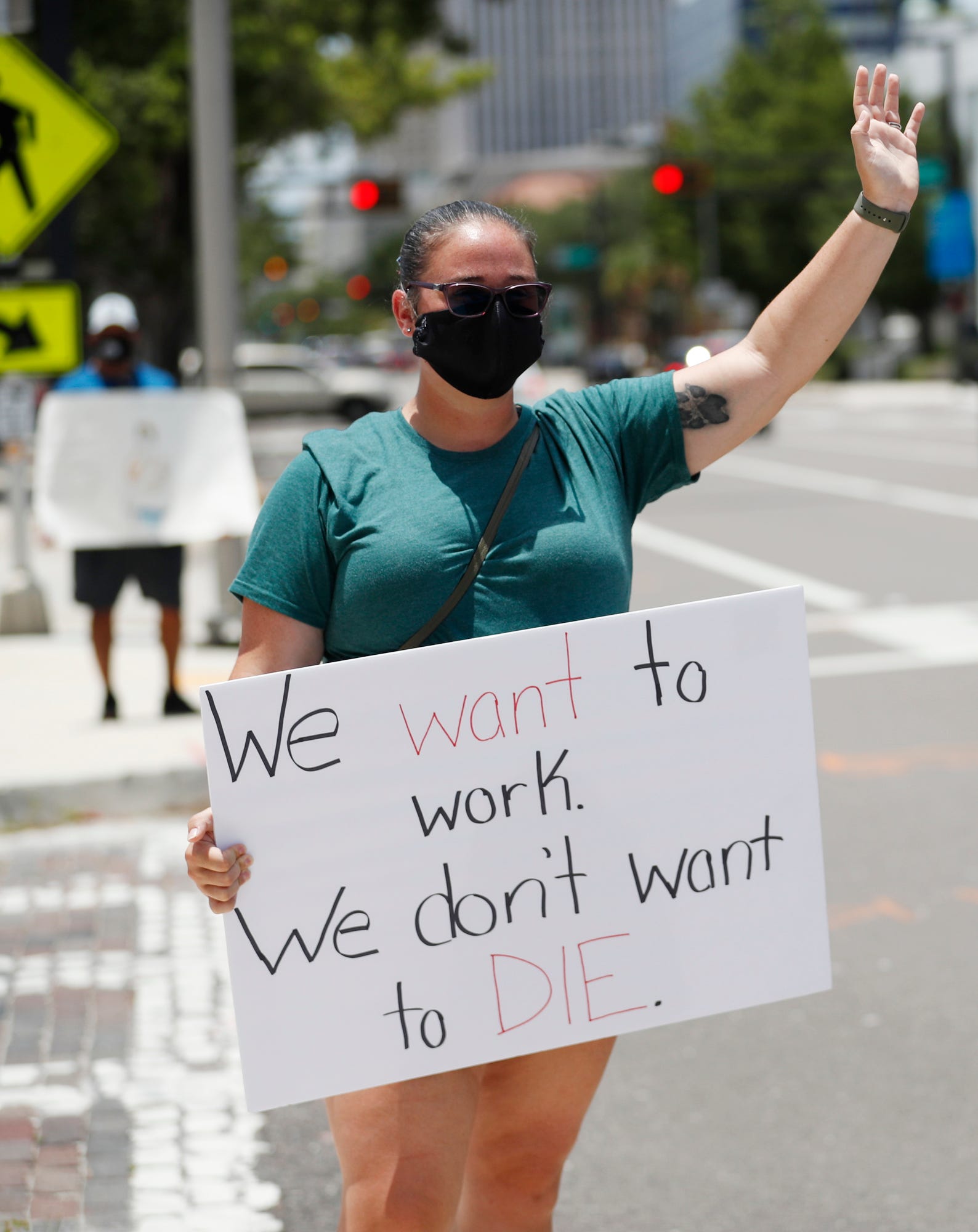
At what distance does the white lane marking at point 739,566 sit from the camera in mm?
12070

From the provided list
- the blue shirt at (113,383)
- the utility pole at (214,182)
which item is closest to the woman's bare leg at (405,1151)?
the blue shirt at (113,383)

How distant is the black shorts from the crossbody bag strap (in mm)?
5841

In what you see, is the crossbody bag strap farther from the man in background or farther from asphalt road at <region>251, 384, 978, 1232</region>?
the man in background

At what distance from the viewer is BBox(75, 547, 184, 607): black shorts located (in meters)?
8.26

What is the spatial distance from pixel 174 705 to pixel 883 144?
6.04 metres

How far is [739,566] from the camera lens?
557 inches

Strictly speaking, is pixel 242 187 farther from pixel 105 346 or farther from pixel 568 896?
pixel 568 896

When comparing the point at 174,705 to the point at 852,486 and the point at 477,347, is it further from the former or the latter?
the point at 852,486

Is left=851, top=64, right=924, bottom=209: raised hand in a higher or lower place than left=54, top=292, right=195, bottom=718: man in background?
higher

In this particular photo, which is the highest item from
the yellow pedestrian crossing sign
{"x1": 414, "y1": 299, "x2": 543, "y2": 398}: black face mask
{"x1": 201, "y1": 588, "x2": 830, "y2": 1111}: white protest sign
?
the yellow pedestrian crossing sign

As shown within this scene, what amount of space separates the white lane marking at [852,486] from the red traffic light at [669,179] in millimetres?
6924

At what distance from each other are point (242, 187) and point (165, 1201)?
103 ft

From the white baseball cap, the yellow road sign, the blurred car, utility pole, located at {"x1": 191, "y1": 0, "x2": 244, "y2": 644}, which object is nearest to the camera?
the white baseball cap

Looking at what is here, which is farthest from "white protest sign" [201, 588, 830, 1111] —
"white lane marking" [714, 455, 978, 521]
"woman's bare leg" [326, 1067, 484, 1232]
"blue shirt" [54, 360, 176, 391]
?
"white lane marking" [714, 455, 978, 521]
